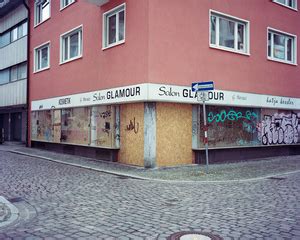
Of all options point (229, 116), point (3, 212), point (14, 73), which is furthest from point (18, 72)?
point (3, 212)

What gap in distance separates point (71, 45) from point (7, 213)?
1304cm

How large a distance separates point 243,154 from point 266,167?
2.61m

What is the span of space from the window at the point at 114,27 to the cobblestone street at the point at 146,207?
6.20 meters

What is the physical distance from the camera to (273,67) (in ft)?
53.9

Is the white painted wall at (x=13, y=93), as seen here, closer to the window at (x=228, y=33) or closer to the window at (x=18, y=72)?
the window at (x=18, y=72)

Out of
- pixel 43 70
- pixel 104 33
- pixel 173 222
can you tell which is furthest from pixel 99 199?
pixel 43 70

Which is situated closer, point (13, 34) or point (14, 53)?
point (14, 53)

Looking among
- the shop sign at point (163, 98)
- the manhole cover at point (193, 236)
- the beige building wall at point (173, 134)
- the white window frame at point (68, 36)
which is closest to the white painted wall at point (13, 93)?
the shop sign at point (163, 98)

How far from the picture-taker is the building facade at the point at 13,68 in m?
23.2

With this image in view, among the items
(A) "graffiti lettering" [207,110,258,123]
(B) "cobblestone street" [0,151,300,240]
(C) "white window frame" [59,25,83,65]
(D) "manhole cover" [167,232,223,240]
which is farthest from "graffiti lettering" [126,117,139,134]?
(D) "manhole cover" [167,232,223,240]

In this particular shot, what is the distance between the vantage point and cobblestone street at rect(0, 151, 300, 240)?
16.2 feet

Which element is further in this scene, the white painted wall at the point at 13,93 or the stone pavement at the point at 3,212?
the white painted wall at the point at 13,93

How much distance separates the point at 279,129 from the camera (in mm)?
16766

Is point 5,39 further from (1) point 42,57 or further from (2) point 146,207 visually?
(2) point 146,207
